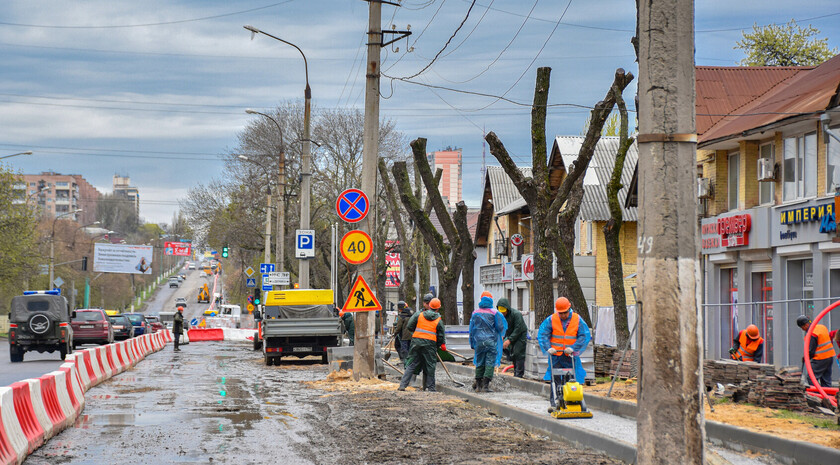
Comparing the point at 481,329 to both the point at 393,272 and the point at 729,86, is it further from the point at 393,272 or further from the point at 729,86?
the point at 393,272

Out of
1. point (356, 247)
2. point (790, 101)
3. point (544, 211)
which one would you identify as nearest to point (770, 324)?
point (544, 211)

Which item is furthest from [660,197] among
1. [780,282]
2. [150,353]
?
[150,353]

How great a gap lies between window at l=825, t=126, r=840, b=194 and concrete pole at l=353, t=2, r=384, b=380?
33.4ft

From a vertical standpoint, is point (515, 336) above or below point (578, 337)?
below

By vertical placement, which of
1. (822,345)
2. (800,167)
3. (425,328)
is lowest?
(822,345)

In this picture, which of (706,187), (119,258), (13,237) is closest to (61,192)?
(119,258)

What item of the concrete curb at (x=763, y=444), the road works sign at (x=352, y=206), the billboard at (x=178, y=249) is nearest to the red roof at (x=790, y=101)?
the road works sign at (x=352, y=206)

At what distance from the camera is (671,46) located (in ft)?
20.1

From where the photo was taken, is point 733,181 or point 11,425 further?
point 733,181

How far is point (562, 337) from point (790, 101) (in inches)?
575

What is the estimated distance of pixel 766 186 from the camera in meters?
25.8

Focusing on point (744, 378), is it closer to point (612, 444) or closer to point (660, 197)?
point (612, 444)

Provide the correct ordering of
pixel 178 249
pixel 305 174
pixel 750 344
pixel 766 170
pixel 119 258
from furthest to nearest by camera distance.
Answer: pixel 178 249 < pixel 119 258 < pixel 305 174 < pixel 766 170 < pixel 750 344

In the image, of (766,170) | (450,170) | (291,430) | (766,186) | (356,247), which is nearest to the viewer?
(291,430)
